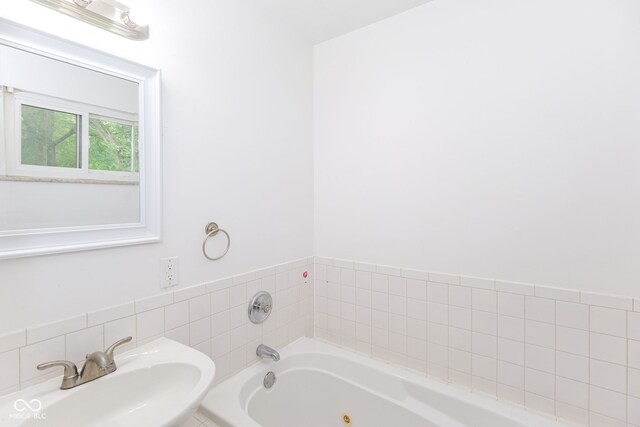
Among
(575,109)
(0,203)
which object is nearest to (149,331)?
(0,203)

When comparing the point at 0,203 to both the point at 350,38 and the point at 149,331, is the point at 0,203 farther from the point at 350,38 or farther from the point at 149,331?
the point at 350,38

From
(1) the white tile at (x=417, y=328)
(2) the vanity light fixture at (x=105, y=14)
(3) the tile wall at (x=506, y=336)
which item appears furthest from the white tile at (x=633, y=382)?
(2) the vanity light fixture at (x=105, y=14)

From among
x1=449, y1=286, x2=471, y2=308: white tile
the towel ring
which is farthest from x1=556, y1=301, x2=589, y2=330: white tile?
the towel ring

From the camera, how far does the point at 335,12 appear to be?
→ 1.75 meters

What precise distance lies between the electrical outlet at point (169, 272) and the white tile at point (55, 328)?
0.96 feet

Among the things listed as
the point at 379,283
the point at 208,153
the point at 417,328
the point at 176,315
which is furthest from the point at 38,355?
the point at 417,328

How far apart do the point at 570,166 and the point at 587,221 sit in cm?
25

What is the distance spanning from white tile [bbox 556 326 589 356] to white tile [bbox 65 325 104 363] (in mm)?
1920

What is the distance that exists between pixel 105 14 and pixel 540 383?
237 cm

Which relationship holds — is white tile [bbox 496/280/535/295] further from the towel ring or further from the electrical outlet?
the electrical outlet

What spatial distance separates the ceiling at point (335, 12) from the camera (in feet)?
5.47

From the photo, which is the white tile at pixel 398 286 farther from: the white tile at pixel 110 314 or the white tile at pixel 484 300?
the white tile at pixel 110 314

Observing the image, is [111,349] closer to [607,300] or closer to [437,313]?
[437,313]

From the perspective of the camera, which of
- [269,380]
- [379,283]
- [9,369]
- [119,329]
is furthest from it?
[379,283]
